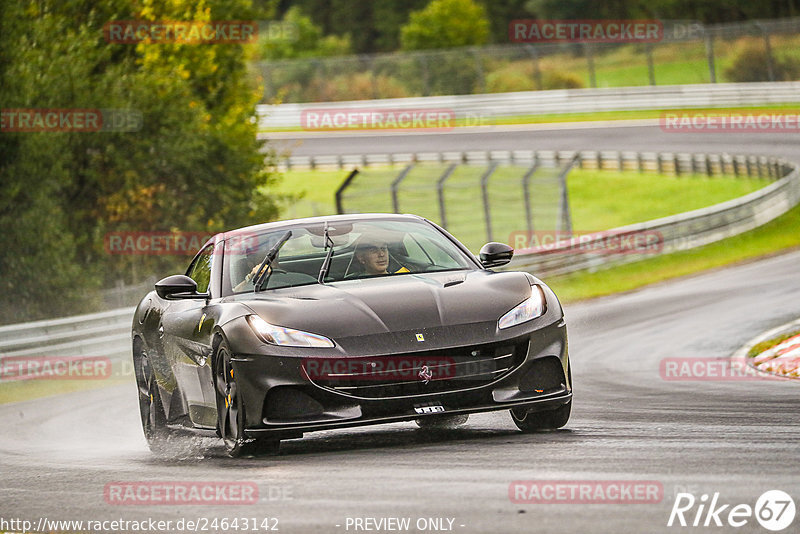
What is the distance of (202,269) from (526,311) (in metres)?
2.55

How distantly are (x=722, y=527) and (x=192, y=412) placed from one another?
423 centimetres

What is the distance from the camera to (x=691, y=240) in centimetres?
2664

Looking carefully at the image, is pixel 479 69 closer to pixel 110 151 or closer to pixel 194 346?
pixel 110 151

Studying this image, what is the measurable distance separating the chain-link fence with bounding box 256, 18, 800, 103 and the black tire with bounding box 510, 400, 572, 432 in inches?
1457

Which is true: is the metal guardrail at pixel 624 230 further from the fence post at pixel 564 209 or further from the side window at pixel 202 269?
the side window at pixel 202 269

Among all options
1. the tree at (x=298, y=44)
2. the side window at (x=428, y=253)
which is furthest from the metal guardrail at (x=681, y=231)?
the tree at (x=298, y=44)

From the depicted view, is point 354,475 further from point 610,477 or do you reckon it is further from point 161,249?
point 161,249

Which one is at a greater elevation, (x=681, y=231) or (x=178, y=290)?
(x=178, y=290)

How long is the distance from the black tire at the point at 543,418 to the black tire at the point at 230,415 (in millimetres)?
1516

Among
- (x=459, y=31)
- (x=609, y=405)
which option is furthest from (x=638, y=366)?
(x=459, y=31)

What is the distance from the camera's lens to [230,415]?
7371 millimetres

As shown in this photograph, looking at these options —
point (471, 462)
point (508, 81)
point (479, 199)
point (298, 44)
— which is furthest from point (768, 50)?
point (298, 44)

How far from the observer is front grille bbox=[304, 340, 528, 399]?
707 centimetres

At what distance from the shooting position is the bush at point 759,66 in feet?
152
